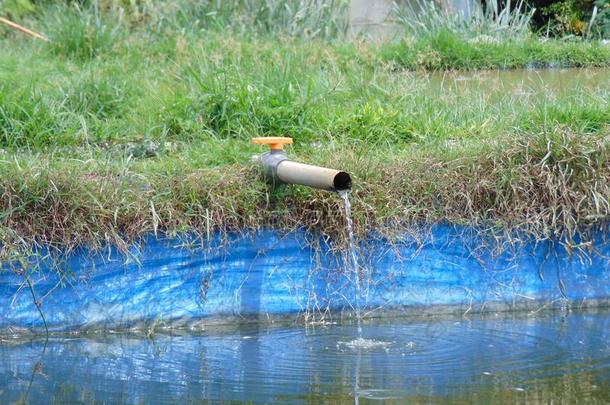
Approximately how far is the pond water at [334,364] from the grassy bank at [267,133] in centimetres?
54

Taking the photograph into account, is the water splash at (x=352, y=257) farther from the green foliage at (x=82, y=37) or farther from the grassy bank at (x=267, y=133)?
the green foliage at (x=82, y=37)

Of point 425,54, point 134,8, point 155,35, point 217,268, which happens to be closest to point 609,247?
point 217,268

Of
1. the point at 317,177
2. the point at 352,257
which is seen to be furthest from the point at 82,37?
the point at 317,177

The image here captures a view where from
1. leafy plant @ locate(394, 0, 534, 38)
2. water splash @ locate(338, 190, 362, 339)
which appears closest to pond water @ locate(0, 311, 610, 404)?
water splash @ locate(338, 190, 362, 339)

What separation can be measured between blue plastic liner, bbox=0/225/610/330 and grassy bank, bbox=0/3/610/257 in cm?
12

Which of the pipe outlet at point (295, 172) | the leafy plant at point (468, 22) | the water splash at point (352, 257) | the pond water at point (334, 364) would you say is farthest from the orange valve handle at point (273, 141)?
the leafy plant at point (468, 22)

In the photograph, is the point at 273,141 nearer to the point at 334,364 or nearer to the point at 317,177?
the point at 317,177

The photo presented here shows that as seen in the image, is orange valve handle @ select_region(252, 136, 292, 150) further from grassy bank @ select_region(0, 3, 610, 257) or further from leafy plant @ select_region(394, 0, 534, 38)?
leafy plant @ select_region(394, 0, 534, 38)

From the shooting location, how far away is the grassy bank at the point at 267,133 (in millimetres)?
5531

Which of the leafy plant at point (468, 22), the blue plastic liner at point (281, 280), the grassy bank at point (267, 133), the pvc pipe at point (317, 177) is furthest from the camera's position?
the leafy plant at point (468, 22)

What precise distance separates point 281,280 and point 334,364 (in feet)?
3.04

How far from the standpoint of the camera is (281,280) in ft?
18.4

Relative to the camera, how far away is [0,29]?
9898 mm

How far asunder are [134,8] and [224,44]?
1.72 m
